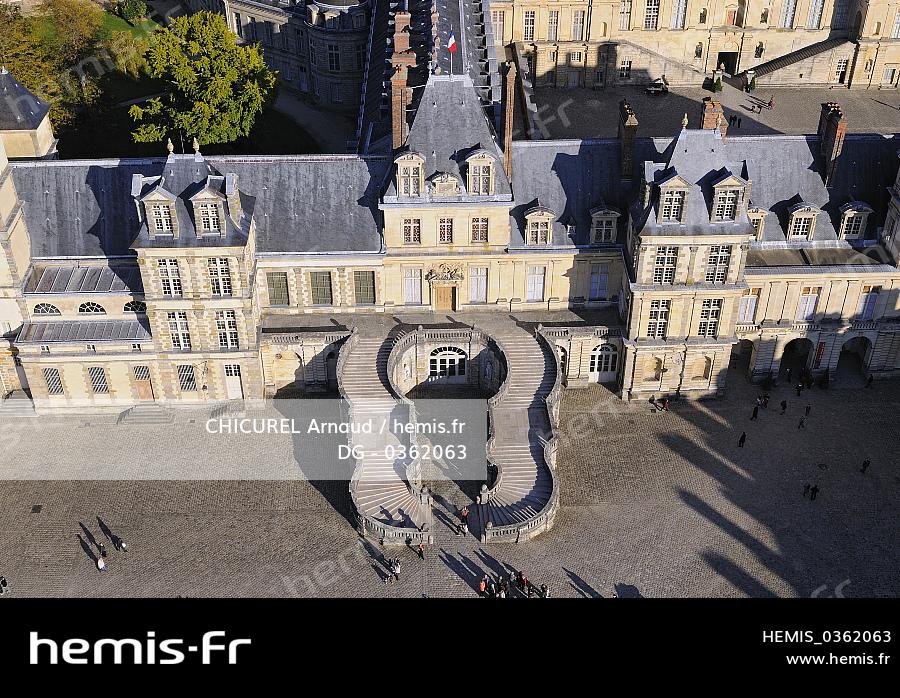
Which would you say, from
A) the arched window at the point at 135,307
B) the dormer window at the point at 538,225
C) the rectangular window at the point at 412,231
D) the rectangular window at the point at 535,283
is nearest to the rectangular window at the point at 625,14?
the dormer window at the point at 538,225

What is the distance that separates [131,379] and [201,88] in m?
31.9

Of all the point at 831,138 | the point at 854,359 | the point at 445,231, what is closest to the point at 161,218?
the point at 445,231

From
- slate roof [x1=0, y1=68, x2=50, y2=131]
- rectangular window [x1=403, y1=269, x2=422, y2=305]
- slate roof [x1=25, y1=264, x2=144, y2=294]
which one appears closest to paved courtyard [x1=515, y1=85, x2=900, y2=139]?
rectangular window [x1=403, y1=269, x2=422, y2=305]

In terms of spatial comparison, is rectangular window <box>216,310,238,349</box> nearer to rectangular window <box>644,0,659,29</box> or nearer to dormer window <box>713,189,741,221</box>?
dormer window <box>713,189,741,221</box>

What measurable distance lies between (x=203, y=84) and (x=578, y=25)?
50.6m

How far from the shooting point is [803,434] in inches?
3231

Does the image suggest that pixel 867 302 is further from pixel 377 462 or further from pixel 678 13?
pixel 678 13

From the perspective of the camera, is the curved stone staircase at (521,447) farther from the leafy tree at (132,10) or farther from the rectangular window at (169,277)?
the leafy tree at (132,10)

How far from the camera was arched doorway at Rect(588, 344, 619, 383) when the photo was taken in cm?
8462

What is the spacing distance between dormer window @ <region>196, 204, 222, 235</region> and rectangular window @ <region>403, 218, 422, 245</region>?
558 inches

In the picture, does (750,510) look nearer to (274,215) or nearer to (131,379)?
(274,215)

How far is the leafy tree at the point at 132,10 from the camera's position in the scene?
454ft

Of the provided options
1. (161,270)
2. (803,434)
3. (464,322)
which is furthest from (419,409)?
(803,434)

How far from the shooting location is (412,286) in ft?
278
